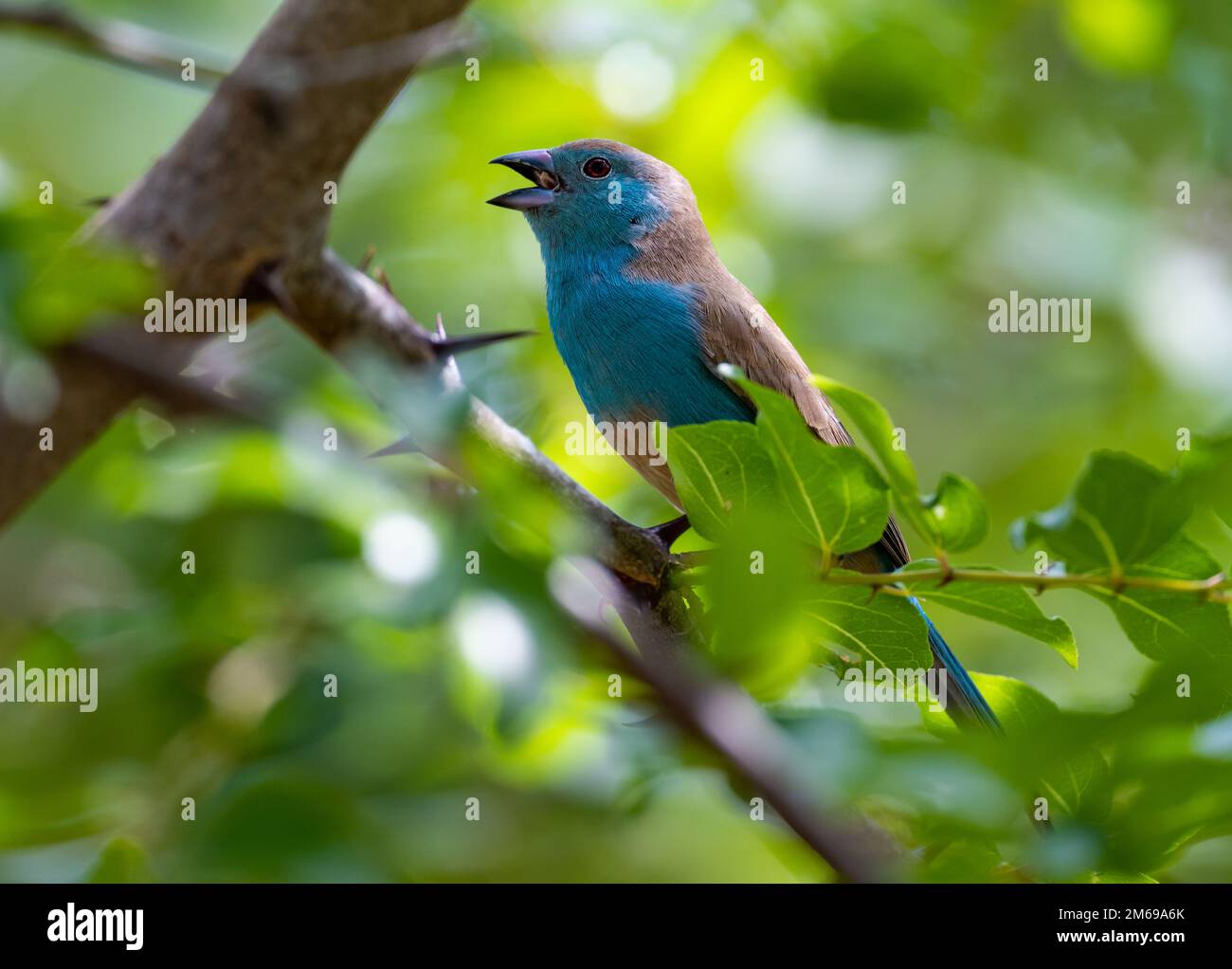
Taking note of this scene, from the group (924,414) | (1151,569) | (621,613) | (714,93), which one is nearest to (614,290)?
(714,93)

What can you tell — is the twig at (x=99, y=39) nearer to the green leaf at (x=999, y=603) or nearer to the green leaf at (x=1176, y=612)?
the green leaf at (x=999, y=603)

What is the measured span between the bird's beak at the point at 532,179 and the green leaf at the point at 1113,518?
7.83ft

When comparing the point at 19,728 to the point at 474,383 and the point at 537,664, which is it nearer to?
the point at 474,383

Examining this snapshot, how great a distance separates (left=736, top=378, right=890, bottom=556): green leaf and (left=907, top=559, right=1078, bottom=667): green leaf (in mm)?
117

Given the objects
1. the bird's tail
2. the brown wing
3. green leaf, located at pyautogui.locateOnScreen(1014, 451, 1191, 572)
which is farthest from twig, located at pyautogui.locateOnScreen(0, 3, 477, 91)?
green leaf, located at pyautogui.locateOnScreen(1014, 451, 1191, 572)

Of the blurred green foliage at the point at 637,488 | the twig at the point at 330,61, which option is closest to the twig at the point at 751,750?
the blurred green foliage at the point at 637,488

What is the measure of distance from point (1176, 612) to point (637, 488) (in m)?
2.12

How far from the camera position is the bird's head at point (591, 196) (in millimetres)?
3961

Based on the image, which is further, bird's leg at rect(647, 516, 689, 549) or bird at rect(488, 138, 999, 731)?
bird at rect(488, 138, 999, 731)

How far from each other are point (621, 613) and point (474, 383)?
4.37 ft

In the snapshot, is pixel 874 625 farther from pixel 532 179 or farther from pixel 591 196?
pixel 532 179

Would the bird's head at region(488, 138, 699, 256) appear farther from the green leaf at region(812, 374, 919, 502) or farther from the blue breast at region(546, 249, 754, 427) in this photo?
the green leaf at region(812, 374, 919, 502)

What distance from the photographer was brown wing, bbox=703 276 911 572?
11.9ft

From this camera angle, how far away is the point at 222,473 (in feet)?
10.9
